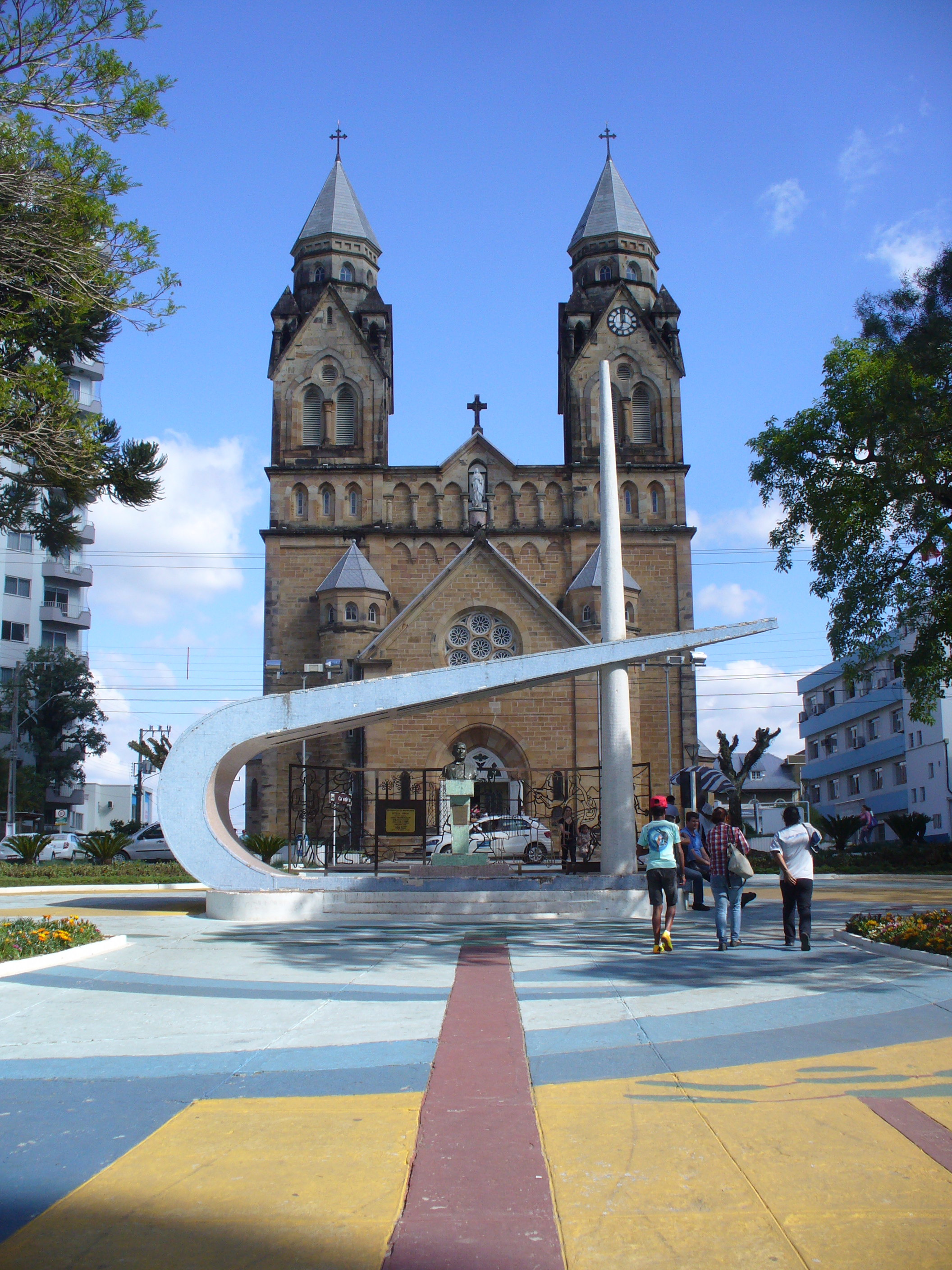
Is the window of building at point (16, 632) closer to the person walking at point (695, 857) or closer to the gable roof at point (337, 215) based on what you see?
the gable roof at point (337, 215)

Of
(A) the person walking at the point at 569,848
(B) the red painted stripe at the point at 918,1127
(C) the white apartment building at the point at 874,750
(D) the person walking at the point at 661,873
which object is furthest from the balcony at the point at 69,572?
(B) the red painted stripe at the point at 918,1127

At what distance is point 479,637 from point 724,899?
1003 inches

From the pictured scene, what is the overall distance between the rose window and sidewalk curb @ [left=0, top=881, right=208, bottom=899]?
13.5m

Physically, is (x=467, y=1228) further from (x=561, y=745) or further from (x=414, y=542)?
(x=414, y=542)

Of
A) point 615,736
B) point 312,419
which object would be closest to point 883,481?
point 615,736

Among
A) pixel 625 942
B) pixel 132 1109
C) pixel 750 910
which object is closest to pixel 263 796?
pixel 750 910

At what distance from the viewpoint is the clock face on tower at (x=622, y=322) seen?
41.3 metres

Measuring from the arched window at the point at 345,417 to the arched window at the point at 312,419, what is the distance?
0.68 meters

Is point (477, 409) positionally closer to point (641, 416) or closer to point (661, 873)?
point (641, 416)

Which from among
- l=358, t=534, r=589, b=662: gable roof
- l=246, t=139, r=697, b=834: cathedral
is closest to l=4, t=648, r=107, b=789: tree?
l=246, t=139, r=697, b=834: cathedral

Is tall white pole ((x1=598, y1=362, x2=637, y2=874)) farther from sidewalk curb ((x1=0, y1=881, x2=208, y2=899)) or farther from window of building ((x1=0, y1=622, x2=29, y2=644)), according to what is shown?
window of building ((x1=0, y1=622, x2=29, y2=644))

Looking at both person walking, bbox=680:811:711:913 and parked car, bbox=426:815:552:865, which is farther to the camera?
parked car, bbox=426:815:552:865

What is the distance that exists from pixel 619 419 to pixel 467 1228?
126 ft

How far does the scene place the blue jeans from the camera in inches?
435
